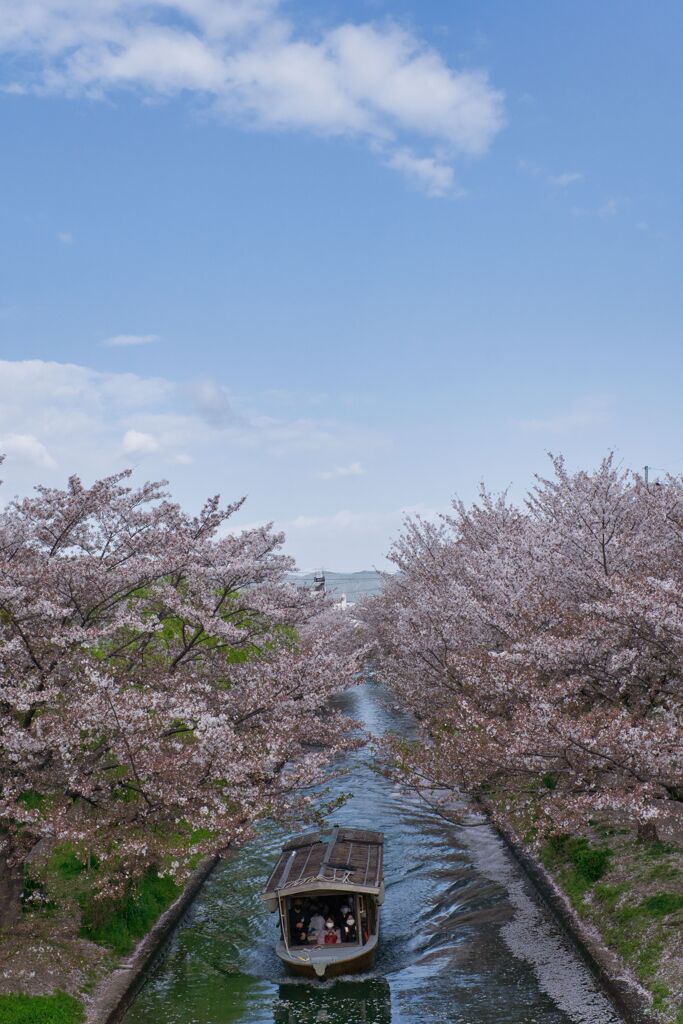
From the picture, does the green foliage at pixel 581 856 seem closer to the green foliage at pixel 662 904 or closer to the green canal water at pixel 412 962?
the green canal water at pixel 412 962

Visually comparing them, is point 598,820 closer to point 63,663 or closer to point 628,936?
point 628,936

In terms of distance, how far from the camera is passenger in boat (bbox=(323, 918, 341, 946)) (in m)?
19.6

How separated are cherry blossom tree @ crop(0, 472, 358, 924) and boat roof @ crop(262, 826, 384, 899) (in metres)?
1.85

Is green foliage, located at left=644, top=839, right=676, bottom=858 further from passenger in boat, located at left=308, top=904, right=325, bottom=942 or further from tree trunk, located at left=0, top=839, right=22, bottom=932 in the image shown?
tree trunk, located at left=0, top=839, right=22, bottom=932

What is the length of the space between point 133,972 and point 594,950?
10.2 m

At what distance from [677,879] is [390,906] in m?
8.32

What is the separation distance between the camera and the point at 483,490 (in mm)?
36812

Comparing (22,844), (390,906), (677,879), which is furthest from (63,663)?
(677,879)

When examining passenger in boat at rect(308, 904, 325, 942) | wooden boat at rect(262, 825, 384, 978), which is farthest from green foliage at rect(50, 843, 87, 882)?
passenger in boat at rect(308, 904, 325, 942)

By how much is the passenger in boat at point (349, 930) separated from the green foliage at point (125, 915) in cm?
505

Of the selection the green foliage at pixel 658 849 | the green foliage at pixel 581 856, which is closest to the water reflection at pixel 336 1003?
the green foliage at pixel 581 856

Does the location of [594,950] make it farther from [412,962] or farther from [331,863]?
[331,863]

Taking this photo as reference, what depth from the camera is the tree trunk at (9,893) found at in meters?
17.4

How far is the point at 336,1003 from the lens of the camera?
17922 millimetres
